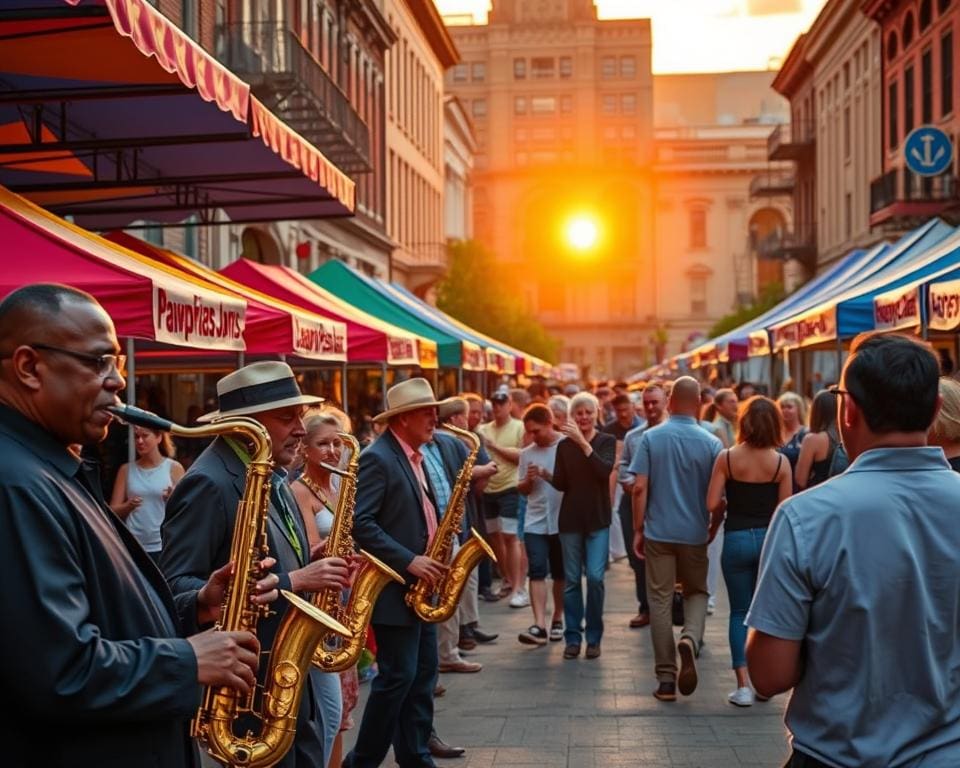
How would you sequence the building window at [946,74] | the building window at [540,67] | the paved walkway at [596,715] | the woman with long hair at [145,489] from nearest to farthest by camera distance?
1. the paved walkway at [596,715]
2. the woman with long hair at [145,489]
3. the building window at [946,74]
4. the building window at [540,67]

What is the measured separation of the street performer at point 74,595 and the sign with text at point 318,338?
8.46 m

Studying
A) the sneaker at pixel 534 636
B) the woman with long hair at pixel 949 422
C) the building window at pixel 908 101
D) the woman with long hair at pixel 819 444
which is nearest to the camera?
the woman with long hair at pixel 949 422

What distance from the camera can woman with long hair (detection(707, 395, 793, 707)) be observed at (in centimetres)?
906

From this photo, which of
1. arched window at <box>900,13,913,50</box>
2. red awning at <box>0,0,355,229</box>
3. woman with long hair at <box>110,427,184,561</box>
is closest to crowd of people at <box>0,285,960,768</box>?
red awning at <box>0,0,355,229</box>

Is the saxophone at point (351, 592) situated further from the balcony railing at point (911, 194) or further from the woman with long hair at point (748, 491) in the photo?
the balcony railing at point (911, 194)

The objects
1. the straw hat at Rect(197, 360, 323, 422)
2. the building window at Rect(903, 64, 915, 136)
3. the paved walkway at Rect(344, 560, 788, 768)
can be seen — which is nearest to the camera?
the straw hat at Rect(197, 360, 323, 422)

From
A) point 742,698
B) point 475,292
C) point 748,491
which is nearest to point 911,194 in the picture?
point 475,292

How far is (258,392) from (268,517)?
0.49 m

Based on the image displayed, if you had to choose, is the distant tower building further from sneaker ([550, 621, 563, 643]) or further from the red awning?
sneaker ([550, 621, 563, 643])

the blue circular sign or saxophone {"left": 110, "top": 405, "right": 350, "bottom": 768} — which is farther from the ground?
the blue circular sign

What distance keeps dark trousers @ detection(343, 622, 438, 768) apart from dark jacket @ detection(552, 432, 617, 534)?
12.2ft

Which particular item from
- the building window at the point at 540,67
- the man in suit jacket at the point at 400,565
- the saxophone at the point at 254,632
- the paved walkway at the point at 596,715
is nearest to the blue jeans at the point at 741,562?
the paved walkway at the point at 596,715

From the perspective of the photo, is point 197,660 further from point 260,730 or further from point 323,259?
point 323,259

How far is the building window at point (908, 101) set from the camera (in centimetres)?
3912
